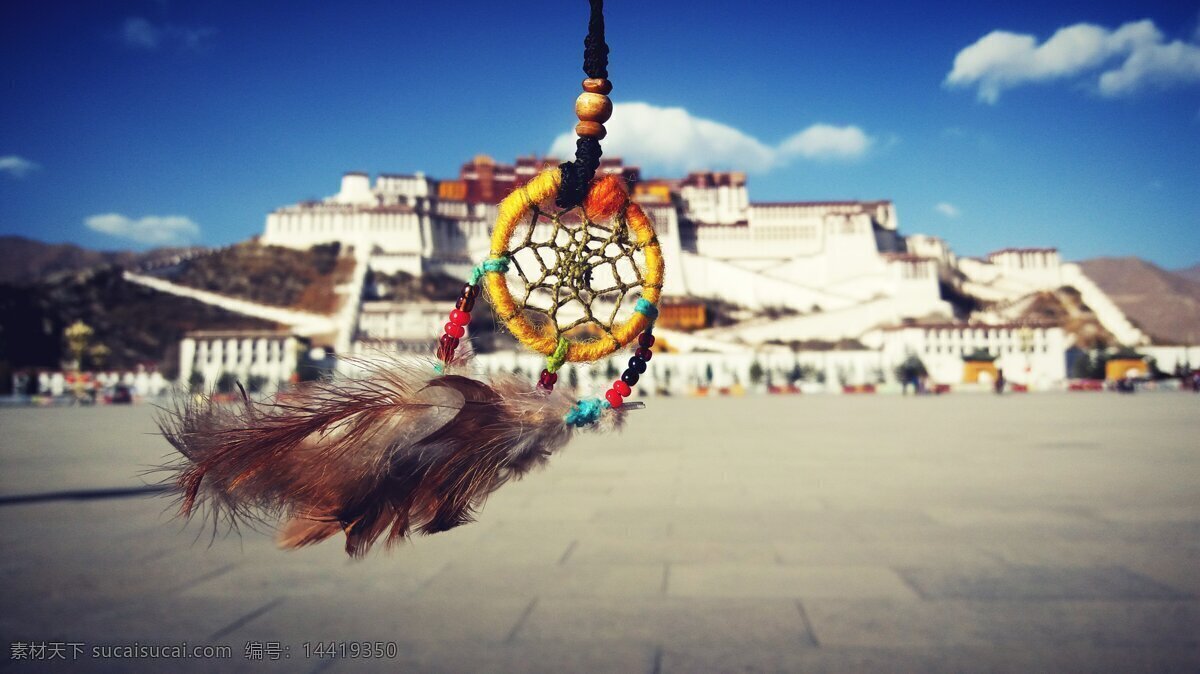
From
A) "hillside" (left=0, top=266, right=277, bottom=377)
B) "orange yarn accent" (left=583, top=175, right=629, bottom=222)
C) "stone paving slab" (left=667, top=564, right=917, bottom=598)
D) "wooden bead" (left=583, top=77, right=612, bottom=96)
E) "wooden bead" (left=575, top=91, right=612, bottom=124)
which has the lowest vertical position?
"stone paving slab" (left=667, top=564, right=917, bottom=598)

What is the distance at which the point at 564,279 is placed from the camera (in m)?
1.27

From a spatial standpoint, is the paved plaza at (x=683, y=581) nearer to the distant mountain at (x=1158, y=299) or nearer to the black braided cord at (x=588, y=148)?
the black braided cord at (x=588, y=148)

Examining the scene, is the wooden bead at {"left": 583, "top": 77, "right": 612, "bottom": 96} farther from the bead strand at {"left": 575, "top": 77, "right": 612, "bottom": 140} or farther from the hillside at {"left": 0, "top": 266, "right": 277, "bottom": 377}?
the hillside at {"left": 0, "top": 266, "right": 277, "bottom": 377}

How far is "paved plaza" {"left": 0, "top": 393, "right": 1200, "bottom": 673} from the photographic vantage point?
9.69ft

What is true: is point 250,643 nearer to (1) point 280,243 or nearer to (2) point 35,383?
(2) point 35,383

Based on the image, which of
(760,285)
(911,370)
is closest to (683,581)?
(911,370)

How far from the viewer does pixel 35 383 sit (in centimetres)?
4178

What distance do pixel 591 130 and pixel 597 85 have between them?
0.07m

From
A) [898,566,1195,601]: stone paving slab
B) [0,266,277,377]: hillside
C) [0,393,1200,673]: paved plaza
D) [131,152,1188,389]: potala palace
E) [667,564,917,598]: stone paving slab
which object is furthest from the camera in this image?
[0,266,277,377]: hillside

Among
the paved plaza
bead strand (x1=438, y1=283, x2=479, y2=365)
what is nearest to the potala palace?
the paved plaza

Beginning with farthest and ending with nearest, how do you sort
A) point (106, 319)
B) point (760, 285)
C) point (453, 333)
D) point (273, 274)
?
point (760, 285) → point (273, 274) → point (106, 319) → point (453, 333)

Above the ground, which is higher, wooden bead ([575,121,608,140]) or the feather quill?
wooden bead ([575,121,608,140])

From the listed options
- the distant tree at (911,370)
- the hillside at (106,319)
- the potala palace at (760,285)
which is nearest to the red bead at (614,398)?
the potala palace at (760,285)

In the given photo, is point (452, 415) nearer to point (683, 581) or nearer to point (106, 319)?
point (683, 581)
